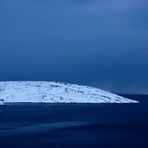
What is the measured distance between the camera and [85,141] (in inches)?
2849

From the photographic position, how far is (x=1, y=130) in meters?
89.3

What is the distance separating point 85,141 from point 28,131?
19222 millimetres

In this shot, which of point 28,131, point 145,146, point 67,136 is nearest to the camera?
point 145,146

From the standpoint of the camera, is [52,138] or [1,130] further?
[1,130]

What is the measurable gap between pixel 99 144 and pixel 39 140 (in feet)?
35.2

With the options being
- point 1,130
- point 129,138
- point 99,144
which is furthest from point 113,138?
point 1,130

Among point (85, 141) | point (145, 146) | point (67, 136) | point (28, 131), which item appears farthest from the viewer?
point (28, 131)

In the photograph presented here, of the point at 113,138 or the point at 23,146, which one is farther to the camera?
the point at 113,138

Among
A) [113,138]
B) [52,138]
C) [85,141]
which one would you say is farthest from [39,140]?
[113,138]

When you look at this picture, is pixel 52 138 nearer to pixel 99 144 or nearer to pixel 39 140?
pixel 39 140

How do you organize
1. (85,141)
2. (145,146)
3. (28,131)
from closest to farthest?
(145,146) → (85,141) → (28,131)

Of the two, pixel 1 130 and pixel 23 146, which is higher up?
pixel 1 130

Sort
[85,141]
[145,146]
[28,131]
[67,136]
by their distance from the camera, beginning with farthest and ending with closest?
[28,131] → [67,136] → [85,141] → [145,146]

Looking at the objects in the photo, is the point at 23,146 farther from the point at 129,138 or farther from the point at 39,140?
the point at 129,138
